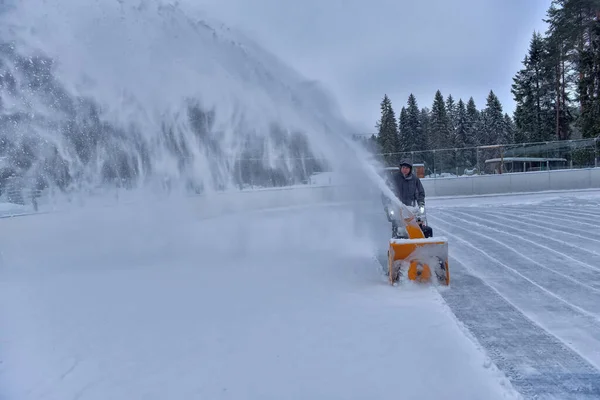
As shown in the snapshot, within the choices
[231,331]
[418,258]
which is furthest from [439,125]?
[231,331]

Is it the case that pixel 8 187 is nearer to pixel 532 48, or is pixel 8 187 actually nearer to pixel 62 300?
pixel 62 300

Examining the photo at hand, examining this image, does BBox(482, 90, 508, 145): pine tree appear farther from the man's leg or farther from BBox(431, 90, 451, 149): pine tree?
the man's leg

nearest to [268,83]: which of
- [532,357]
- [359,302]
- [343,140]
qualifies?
[343,140]

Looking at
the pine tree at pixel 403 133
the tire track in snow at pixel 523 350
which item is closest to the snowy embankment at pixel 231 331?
the tire track in snow at pixel 523 350

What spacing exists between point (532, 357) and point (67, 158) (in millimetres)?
18884

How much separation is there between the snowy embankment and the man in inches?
55.6

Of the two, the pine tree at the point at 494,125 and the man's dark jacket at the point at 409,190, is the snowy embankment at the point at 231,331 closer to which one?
the man's dark jacket at the point at 409,190

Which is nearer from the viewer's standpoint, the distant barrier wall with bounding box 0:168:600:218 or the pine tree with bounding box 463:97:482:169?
the distant barrier wall with bounding box 0:168:600:218

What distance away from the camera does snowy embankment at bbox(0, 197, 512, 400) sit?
365 cm

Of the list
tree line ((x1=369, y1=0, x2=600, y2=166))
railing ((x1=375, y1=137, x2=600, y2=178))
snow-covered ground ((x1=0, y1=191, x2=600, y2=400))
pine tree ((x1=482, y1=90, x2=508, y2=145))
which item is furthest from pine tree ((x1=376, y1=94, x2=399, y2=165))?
snow-covered ground ((x1=0, y1=191, x2=600, y2=400))

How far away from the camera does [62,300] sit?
Answer: 6781mm

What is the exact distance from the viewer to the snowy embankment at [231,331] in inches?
144

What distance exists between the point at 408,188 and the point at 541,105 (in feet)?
150

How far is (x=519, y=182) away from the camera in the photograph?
25.9m
